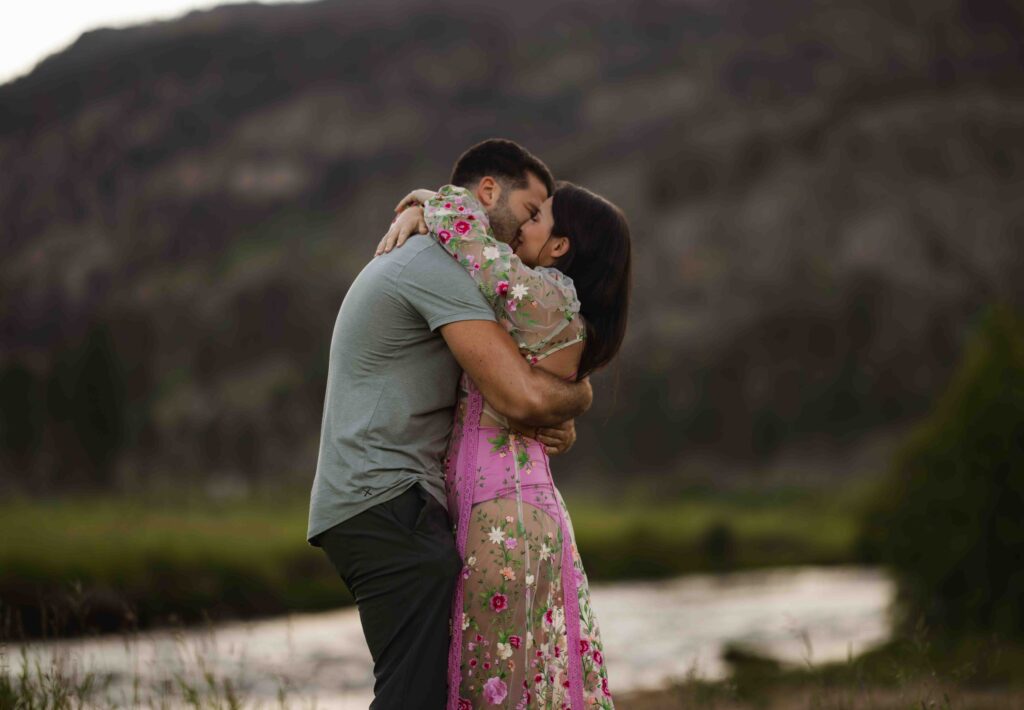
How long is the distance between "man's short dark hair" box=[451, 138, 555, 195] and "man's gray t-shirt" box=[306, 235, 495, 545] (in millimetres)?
536

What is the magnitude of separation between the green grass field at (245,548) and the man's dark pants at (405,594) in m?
12.8

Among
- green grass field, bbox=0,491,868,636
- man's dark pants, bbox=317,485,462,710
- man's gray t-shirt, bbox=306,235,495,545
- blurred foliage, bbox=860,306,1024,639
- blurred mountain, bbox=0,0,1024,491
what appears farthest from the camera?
blurred mountain, bbox=0,0,1024,491

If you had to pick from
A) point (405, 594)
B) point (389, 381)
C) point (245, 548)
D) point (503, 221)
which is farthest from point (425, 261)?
point (245, 548)

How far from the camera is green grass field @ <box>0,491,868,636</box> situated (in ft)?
92.8

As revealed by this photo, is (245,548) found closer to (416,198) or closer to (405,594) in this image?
(416,198)

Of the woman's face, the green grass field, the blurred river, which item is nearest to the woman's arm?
the woman's face

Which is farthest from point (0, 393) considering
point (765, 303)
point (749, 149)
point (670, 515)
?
point (749, 149)

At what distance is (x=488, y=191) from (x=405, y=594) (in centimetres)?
157

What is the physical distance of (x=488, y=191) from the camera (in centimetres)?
452

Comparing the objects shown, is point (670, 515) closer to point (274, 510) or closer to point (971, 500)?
point (274, 510)

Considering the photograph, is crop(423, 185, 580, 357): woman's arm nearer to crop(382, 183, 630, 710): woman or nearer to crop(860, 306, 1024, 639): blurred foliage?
crop(382, 183, 630, 710): woman

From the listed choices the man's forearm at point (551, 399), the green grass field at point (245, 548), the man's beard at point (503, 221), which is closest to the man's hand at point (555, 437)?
the man's forearm at point (551, 399)

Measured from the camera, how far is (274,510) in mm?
53562

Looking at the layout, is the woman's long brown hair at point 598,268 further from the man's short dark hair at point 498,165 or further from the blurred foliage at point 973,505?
the blurred foliage at point 973,505
